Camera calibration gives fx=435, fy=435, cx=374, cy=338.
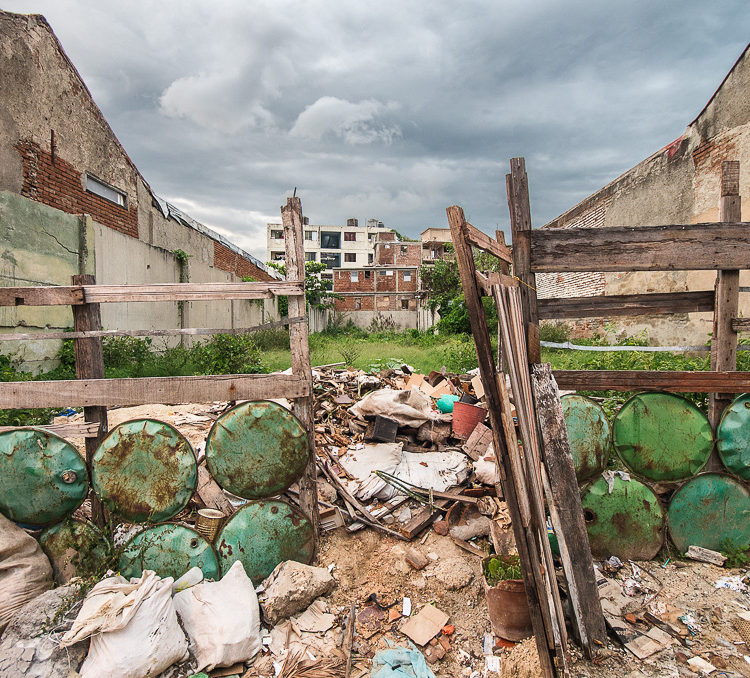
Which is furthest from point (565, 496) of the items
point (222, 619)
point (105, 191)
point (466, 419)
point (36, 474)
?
point (105, 191)

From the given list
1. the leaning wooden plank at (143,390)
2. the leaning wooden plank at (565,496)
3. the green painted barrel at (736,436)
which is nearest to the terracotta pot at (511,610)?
the leaning wooden plank at (565,496)

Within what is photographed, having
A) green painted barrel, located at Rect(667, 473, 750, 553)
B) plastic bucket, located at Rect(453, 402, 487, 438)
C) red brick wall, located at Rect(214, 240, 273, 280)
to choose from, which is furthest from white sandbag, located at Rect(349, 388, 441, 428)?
red brick wall, located at Rect(214, 240, 273, 280)

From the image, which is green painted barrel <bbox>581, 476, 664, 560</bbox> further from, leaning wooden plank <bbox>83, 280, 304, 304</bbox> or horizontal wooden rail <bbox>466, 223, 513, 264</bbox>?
leaning wooden plank <bbox>83, 280, 304, 304</bbox>

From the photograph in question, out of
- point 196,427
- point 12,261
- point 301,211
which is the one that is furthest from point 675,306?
point 12,261

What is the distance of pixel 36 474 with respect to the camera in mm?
2715

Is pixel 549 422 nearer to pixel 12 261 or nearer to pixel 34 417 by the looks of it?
pixel 34 417

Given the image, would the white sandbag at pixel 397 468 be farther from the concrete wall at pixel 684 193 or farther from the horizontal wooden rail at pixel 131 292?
the concrete wall at pixel 684 193

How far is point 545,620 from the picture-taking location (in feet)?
7.05

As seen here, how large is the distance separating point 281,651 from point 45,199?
9.27 m

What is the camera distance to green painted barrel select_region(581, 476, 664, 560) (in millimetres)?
3098

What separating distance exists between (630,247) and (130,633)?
141 inches

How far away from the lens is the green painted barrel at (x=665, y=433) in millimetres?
3115

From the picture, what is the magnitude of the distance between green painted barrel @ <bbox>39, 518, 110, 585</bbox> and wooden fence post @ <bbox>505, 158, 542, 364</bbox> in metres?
2.97

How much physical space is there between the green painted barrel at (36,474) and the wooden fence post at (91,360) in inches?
6.2
